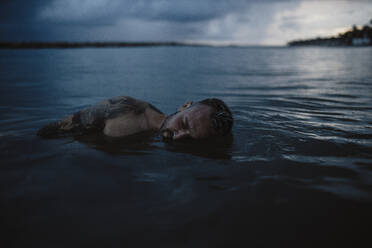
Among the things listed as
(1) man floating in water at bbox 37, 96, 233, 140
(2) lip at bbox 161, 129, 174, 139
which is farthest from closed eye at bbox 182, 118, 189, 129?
(2) lip at bbox 161, 129, 174, 139

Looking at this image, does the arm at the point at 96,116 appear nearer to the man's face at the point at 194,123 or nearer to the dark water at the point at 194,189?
A: the dark water at the point at 194,189

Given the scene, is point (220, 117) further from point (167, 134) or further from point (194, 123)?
point (167, 134)

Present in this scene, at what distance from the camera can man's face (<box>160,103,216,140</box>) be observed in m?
3.02

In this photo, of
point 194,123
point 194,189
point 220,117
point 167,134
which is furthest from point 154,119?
point 194,189

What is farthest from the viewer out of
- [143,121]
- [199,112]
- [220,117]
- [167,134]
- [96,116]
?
[143,121]

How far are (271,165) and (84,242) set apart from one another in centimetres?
201

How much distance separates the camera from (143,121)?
3.62 metres

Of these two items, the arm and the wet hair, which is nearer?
the wet hair

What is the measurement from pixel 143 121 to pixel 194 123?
973 mm

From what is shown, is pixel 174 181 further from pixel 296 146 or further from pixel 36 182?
pixel 296 146

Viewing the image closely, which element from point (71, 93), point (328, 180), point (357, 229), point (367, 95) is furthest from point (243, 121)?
point (71, 93)

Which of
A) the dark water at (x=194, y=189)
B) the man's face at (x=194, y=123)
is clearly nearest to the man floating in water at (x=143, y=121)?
the man's face at (x=194, y=123)

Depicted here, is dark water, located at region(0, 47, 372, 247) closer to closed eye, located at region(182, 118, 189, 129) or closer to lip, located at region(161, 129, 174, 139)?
lip, located at region(161, 129, 174, 139)

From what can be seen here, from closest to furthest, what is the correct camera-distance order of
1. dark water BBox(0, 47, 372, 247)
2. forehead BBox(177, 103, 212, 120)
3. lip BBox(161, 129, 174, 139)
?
dark water BBox(0, 47, 372, 247) → forehead BBox(177, 103, 212, 120) → lip BBox(161, 129, 174, 139)
